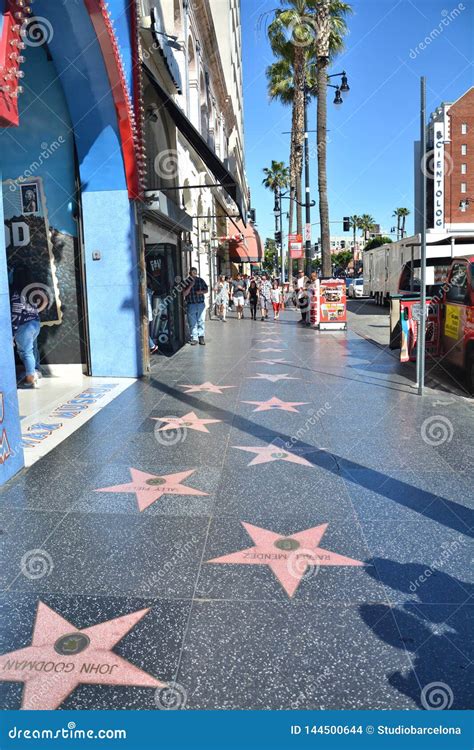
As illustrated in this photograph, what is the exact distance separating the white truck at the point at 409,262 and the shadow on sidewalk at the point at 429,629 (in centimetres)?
1360

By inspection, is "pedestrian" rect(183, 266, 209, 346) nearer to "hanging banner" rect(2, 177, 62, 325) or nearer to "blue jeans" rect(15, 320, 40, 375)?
"hanging banner" rect(2, 177, 62, 325)

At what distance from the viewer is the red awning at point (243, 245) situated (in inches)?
1585

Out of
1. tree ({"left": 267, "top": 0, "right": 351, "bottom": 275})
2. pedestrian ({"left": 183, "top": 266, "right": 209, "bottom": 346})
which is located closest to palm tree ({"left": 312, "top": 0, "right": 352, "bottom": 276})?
tree ({"left": 267, "top": 0, "right": 351, "bottom": 275})

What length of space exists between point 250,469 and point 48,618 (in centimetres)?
280

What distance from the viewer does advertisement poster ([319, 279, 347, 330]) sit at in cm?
1923

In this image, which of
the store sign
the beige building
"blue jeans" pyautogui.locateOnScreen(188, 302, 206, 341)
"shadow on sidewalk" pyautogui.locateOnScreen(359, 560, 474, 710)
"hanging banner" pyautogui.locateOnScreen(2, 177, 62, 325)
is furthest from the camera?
the store sign

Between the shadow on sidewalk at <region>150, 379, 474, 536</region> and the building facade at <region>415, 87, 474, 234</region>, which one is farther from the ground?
the building facade at <region>415, 87, 474, 234</region>

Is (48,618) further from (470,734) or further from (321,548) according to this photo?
(470,734)


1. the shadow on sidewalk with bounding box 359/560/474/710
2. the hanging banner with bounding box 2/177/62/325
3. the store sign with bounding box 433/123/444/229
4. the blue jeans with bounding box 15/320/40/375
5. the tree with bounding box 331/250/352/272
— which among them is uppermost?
the store sign with bounding box 433/123/444/229

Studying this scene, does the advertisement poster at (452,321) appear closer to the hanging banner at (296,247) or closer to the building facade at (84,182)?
the building facade at (84,182)

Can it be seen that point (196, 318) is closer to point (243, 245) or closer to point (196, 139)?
point (196, 139)

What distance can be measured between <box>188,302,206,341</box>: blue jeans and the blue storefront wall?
14.5ft

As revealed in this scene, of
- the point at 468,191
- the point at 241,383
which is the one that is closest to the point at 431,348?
the point at 241,383

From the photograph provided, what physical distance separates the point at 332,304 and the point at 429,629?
→ 54.4 ft
